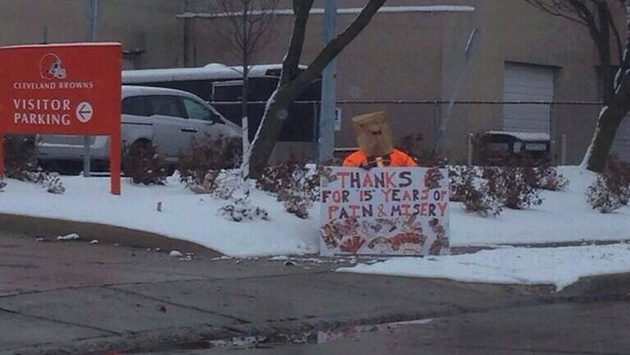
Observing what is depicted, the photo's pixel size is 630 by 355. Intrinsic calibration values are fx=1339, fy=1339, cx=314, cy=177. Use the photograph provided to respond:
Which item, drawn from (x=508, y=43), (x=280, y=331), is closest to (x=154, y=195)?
(x=280, y=331)

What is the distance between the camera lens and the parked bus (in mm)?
27500

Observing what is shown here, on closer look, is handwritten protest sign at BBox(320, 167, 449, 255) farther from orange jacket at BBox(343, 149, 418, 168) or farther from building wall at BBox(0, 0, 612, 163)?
building wall at BBox(0, 0, 612, 163)

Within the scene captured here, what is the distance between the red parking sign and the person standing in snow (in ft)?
10.7

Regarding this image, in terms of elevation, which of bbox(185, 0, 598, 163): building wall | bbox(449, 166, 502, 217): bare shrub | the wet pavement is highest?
bbox(185, 0, 598, 163): building wall

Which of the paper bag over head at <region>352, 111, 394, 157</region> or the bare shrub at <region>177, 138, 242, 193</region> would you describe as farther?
the bare shrub at <region>177, 138, 242, 193</region>

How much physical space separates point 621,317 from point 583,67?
2485 cm

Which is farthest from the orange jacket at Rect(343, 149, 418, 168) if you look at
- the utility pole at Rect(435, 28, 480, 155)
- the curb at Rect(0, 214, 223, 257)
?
the utility pole at Rect(435, 28, 480, 155)

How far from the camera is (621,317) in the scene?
40.3 ft

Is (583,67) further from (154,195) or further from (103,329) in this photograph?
(103,329)

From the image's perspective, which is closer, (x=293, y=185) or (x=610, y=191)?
(x=293, y=185)

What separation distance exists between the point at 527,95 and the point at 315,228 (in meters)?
20.5

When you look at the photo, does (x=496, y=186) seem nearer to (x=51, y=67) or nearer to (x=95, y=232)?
(x=95, y=232)

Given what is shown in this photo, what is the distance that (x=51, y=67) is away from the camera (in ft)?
58.3

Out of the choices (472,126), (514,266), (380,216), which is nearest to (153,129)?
(380,216)
